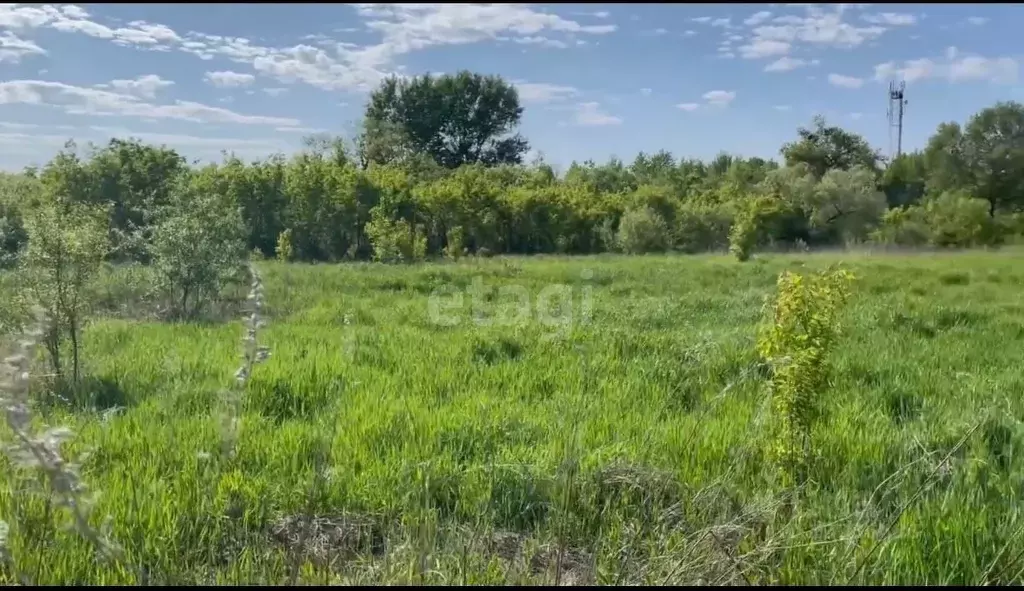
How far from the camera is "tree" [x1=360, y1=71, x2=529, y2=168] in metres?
30.7

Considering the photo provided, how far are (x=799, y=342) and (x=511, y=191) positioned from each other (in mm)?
28081

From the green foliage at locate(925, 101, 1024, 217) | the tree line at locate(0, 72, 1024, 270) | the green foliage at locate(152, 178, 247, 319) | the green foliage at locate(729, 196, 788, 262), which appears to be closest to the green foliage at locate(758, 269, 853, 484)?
the green foliage at locate(152, 178, 247, 319)

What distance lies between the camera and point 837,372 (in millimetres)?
6742

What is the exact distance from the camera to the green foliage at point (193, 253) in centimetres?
970

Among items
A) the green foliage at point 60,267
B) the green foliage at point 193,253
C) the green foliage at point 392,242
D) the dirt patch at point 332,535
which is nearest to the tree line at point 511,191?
the green foliage at point 392,242

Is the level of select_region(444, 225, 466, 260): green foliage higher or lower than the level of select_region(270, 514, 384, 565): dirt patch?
higher

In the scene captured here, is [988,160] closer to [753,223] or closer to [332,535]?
[753,223]

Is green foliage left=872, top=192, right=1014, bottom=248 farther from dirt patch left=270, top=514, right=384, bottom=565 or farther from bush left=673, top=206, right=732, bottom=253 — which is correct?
dirt patch left=270, top=514, right=384, bottom=565

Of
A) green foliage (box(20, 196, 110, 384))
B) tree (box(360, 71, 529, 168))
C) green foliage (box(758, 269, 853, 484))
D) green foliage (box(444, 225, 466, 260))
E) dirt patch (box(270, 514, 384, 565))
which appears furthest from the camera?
tree (box(360, 71, 529, 168))

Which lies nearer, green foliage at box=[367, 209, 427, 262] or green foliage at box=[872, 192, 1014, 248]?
green foliage at box=[367, 209, 427, 262]

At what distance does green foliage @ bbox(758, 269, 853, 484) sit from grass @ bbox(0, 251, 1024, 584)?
0.26 metres

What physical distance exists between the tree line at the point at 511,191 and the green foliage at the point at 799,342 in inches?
583

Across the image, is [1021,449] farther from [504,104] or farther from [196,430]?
[504,104]

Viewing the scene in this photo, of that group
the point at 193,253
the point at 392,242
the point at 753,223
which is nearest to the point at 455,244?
the point at 392,242
